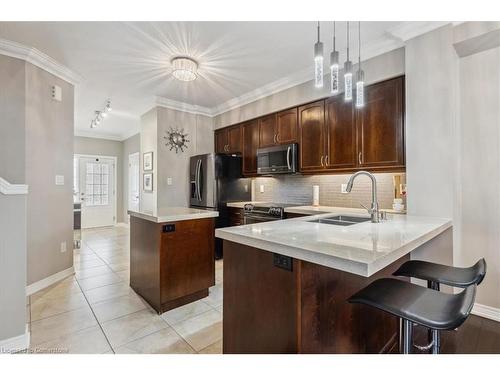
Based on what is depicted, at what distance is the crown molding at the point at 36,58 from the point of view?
270 centimetres

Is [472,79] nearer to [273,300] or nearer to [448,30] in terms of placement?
[448,30]

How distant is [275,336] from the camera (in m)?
1.24

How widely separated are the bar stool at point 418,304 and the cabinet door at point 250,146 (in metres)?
3.17

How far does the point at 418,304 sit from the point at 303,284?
1.56 feet

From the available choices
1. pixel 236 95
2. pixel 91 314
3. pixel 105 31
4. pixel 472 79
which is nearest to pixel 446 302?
pixel 472 79

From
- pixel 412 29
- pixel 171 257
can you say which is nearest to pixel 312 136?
pixel 412 29

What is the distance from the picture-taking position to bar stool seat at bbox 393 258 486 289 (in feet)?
4.26

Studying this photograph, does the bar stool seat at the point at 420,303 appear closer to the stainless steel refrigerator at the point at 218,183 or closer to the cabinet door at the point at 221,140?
the stainless steel refrigerator at the point at 218,183

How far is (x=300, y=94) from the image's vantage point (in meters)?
3.54

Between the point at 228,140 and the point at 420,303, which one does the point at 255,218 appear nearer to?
the point at 228,140

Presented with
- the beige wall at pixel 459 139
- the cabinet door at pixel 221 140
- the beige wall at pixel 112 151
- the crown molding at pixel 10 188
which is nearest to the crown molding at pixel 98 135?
the beige wall at pixel 112 151

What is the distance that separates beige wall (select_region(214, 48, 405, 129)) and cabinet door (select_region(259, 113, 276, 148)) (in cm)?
11
